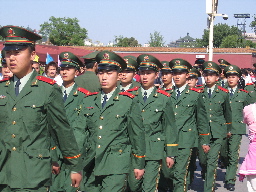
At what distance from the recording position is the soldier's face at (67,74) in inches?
307

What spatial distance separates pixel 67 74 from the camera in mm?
7875

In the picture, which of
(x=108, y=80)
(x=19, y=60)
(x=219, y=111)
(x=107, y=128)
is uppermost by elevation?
(x=19, y=60)

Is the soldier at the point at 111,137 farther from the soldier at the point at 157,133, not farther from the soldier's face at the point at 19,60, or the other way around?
the soldier's face at the point at 19,60

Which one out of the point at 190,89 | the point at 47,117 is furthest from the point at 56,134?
the point at 190,89

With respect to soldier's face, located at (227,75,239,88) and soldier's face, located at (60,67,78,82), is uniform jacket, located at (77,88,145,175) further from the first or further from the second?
soldier's face, located at (227,75,239,88)

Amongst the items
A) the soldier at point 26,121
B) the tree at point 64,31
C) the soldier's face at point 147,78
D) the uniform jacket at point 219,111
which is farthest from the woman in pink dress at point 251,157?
the tree at point 64,31

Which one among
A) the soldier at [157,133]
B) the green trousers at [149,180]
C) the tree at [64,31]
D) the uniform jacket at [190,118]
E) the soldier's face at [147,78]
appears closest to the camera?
the green trousers at [149,180]

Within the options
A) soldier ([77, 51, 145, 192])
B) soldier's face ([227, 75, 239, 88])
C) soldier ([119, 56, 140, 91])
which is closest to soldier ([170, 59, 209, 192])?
soldier ([119, 56, 140, 91])

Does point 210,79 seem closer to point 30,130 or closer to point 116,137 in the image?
point 116,137

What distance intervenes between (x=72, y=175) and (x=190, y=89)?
15.2ft

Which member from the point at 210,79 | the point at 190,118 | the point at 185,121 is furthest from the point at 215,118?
the point at 185,121

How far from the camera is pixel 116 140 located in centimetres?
580

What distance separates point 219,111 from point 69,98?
11.7ft

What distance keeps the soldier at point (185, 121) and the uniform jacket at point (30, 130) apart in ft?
13.9
